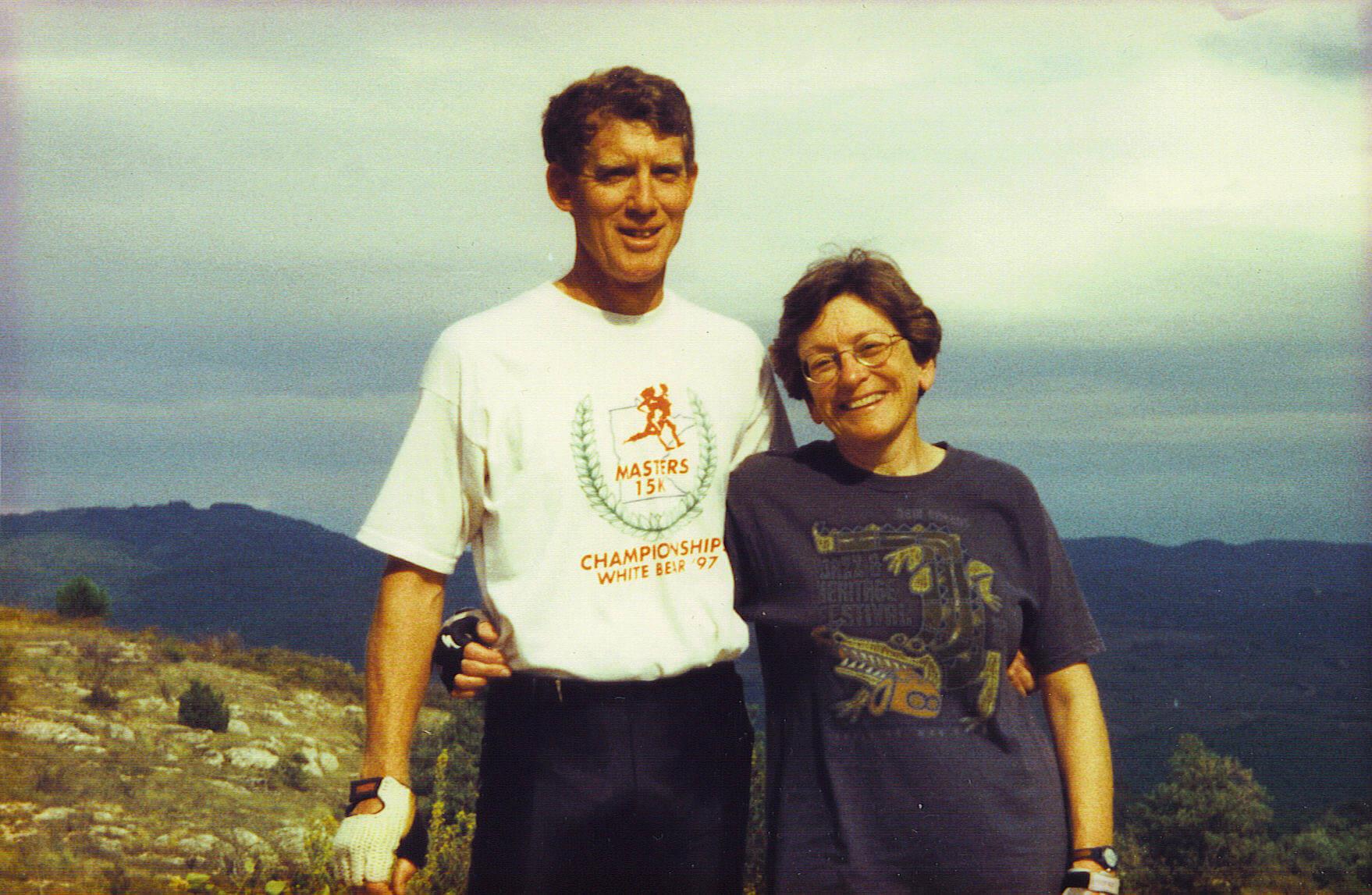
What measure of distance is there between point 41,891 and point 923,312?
19.6 feet

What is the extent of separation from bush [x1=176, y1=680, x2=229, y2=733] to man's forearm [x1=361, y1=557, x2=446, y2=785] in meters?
6.60

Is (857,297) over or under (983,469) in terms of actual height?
over

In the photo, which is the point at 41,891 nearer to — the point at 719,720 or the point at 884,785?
the point at 719,720

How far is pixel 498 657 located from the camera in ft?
9.90

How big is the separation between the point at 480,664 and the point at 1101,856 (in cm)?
164

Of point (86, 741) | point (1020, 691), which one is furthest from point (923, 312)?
point (86, 741)

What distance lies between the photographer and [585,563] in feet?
9.88

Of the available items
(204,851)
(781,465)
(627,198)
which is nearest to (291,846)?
(204,851)

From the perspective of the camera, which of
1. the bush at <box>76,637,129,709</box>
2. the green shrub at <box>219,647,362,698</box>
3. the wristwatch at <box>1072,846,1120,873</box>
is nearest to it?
the wristwatch at <box>1072,846,1120,873</box>

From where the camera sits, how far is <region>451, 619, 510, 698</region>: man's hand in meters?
3.01

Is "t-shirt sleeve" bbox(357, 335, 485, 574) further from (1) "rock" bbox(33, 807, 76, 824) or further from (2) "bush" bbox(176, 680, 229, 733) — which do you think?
(2) "bush" bbox(176, 680, 229, 733)

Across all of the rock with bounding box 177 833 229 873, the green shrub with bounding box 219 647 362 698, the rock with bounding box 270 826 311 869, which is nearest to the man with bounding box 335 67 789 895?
the rock with bounding box 270 826 311 869

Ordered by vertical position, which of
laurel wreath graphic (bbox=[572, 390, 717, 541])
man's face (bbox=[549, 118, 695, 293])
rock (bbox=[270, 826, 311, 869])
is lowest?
rock (bbox=[270, 826, 311, 869])

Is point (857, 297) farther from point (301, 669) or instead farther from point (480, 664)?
point (301, 669)
